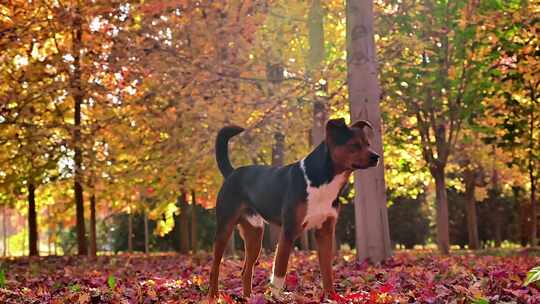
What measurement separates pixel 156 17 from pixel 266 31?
253 centimetres

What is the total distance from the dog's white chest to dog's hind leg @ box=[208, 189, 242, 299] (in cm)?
98

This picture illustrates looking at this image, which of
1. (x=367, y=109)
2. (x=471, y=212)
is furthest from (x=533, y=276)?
(x=471, y=212)

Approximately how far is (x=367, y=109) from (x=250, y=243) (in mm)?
4623

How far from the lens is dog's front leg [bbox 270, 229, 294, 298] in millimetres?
5941

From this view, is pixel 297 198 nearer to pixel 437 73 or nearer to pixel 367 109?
pixel 367 109

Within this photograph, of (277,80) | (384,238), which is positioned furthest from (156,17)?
A: (384,238)

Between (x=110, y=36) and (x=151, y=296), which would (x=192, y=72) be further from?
(x=151, y=296)

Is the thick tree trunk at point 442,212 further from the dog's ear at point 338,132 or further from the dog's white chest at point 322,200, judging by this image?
the dog's ear at point 338,132

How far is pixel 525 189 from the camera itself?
32312 mm

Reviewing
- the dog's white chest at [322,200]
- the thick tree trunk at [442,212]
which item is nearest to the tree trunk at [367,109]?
the dog's white chest at [322,200]

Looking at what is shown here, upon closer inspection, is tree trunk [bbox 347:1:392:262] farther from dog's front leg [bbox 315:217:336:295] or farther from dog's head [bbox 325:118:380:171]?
dog's head [bbox 325:118:380:171]

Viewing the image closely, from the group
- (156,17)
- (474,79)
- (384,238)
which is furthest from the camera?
(474,79)

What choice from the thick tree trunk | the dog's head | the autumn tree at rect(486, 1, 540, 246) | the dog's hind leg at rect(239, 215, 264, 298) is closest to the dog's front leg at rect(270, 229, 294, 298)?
the dog's hind leg at rect(239, 215, 264, 298)

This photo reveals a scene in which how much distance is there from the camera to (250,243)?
6.74 metres
